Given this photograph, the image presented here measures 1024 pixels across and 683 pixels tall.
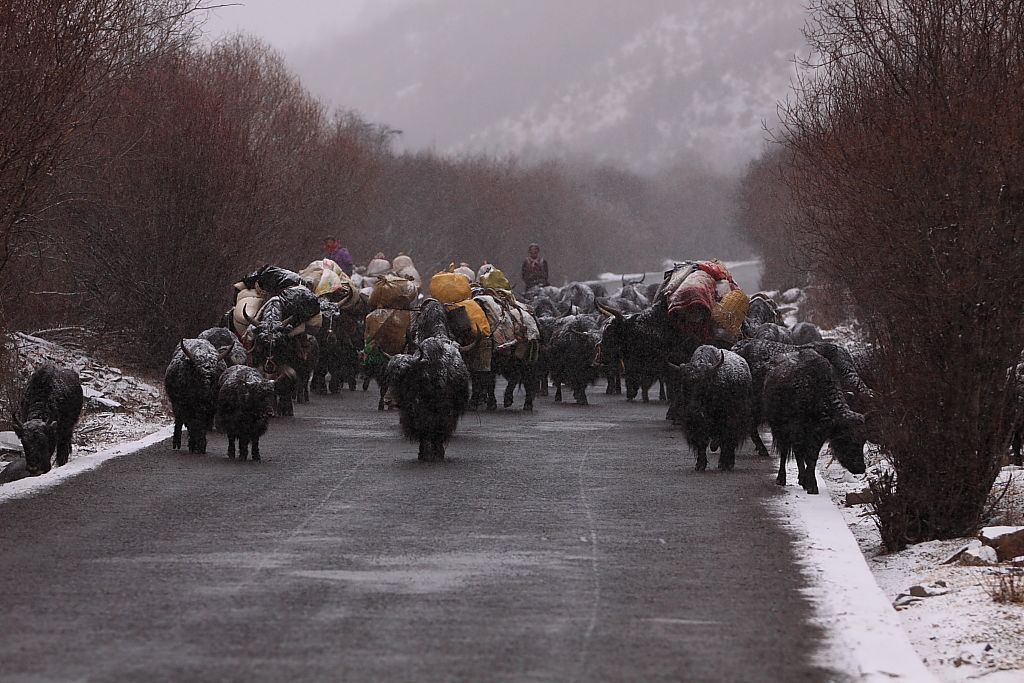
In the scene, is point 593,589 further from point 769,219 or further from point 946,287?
point 769,219

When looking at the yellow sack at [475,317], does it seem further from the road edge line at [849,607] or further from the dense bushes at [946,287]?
the road edge line at [849,607]

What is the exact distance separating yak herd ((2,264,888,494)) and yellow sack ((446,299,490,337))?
0.45 ft

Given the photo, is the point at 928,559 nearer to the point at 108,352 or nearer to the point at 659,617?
the point at 659,617

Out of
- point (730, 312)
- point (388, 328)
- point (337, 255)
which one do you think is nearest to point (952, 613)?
point (730, 312)

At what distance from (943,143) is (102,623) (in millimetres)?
6591

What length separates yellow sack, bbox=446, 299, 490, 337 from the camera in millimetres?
18922

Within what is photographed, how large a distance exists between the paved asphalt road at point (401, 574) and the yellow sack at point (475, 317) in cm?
434

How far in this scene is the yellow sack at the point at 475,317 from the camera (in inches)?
745

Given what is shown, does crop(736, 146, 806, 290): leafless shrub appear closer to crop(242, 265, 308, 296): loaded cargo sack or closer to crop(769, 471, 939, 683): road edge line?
crop(242, 265, 308, 296): loaded cargo sack

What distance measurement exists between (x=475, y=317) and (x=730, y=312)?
Answer: 10.6 feet

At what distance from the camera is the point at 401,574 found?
8.78m

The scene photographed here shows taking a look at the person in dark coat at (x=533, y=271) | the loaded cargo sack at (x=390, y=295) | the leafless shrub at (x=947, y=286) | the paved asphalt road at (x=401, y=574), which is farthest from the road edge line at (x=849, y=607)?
the person in dark coat at (x=533, y=271)

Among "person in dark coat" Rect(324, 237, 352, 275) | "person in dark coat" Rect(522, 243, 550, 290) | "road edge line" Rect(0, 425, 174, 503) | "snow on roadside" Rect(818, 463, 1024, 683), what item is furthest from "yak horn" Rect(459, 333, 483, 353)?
"person in dark coat" Rect(522, 243, 550, 290)

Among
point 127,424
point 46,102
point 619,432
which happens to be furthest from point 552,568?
point 127,424
